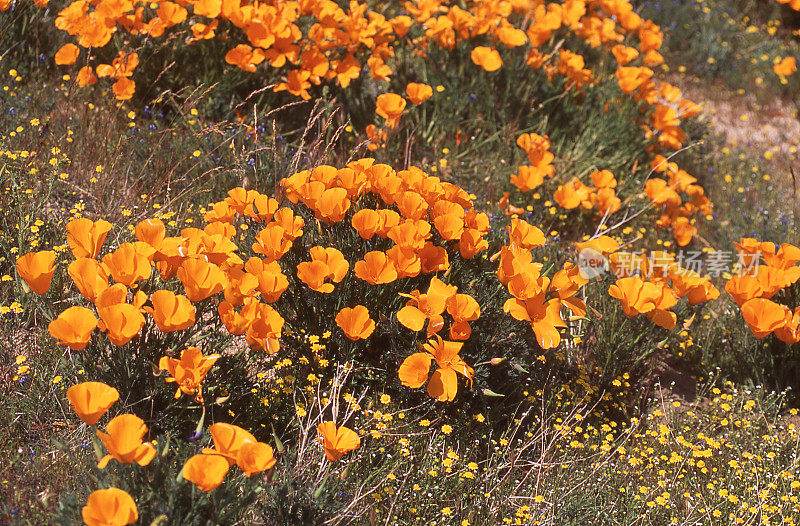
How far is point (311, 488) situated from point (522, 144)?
2.29m

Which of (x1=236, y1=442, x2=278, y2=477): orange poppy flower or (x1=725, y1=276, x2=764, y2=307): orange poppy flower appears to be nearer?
(x1=236, y1=442, x2=278, y2=477): orange poppy flower

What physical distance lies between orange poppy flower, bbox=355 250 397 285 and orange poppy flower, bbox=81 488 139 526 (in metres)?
1.00

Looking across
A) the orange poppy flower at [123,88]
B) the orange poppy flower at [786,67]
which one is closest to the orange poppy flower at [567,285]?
the orange poppy flower at [123,88]

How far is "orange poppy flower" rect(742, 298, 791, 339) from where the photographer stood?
2752 mm

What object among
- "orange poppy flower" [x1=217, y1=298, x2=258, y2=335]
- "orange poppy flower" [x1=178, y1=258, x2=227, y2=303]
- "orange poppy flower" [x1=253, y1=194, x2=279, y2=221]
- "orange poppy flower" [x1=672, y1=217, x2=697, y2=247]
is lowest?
"orange poppy flower" [x1=672, y1=217, x2=697, y2=247]

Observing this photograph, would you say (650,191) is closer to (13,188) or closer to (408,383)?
(408,383)

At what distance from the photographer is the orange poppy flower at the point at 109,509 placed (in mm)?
1536

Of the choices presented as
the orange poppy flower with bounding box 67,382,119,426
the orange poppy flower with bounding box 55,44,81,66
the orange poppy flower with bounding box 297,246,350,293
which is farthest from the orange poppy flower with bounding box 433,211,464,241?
the orange poppy flower with bounding box 55,44,81,66

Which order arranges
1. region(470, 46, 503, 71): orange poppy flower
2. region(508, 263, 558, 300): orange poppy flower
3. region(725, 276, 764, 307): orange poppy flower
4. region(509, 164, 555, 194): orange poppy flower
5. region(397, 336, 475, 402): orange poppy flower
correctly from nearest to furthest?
region(397, 336, 475, 402): orange poppy flower < region(508, 263, 558, 300): orange poppy flower < region(725, 276, 764, 307): orange poppy flower < region(509, 164, 555, 194): orange poppy flower < region(470, 46, 503, 71): orange poppy flower

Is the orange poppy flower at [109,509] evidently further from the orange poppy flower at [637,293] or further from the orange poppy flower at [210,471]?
the orange poppy flower at [637,293]

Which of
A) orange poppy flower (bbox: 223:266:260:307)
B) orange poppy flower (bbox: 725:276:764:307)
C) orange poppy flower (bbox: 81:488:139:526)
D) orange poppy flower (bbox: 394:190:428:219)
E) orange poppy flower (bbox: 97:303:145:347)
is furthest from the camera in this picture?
orange poppy flower (bbox: 725:276:764:307)

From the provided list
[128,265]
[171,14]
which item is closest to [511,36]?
[171,14]

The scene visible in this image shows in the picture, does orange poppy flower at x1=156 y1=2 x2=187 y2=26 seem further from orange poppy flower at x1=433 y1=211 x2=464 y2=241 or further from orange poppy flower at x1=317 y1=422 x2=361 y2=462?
orange poppy flower at x1=317 y1=422 x2=361 y2=462

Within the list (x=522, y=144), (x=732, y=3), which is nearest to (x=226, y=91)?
(x=522, y=144)
